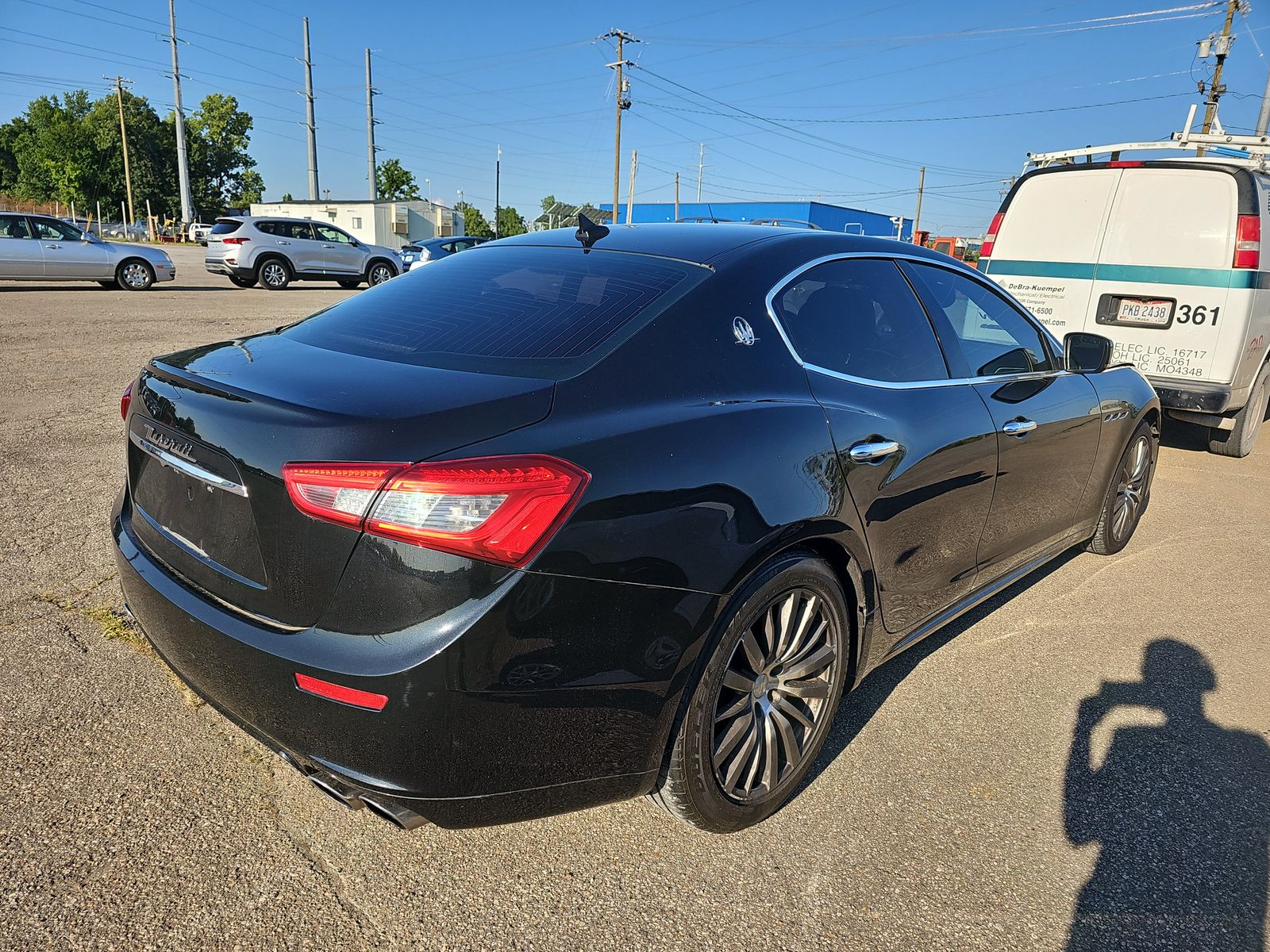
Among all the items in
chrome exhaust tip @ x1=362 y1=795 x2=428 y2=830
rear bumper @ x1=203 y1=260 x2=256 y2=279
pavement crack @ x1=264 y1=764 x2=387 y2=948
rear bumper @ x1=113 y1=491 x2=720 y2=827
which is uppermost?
rear bumper @ x1=203 y1=260 x2=256 y2=279

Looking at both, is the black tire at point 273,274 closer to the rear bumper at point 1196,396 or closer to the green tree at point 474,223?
the rear bumper at point 1196,396

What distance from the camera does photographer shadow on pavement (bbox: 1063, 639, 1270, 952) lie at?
214 cm

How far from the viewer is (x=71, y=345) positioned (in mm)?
9664

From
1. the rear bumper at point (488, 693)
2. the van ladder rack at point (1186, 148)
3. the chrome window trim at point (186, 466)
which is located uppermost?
the van ladder rack at point (1186, 148)

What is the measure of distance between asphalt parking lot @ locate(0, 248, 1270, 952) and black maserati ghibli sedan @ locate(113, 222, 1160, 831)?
27cm

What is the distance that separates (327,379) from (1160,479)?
6547mm

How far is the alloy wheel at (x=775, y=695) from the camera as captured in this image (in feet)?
7.48

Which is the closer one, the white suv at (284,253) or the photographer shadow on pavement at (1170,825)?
the photographer shadow on pavement at (1170,825)

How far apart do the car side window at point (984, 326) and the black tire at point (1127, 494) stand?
1.02m

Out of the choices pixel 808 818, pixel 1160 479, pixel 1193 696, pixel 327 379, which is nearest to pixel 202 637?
pixel 327 379

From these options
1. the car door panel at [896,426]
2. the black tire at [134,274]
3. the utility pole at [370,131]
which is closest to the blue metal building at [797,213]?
the utility pole at [370,131]

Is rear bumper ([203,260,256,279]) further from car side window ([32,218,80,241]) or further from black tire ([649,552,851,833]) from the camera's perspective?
black tire ([649,552,851,833])

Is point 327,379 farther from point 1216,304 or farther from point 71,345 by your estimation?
point 71,345

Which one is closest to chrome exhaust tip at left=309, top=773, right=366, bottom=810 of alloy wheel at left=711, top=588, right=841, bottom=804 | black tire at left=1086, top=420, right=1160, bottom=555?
alloy wheel at left=711, top=588, right=841, bottom=804
